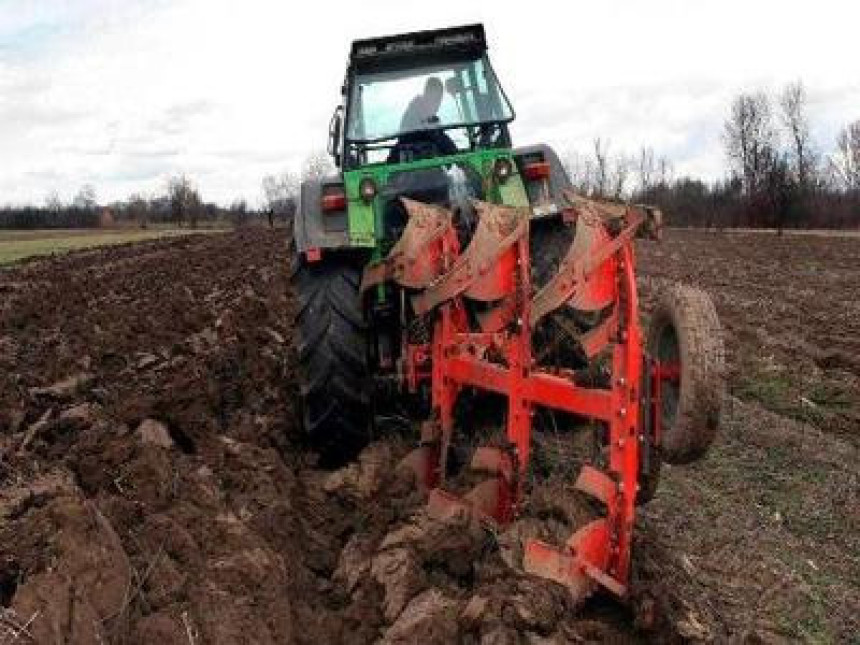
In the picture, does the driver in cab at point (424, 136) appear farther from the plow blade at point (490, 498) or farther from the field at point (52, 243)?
the field at point (52, 243)

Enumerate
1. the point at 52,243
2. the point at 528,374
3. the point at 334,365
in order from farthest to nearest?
the point at 52,243, the point at 334,365, the point at 528,374

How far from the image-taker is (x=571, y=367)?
573cm

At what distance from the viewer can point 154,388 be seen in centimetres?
695

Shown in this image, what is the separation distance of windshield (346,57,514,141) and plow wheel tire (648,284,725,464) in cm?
318

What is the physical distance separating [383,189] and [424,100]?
994 mm

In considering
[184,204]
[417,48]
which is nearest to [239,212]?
[184,204]

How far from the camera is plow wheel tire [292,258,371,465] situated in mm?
5887

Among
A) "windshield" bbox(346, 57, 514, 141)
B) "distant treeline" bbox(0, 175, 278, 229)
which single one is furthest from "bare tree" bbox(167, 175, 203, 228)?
"windshield" bbox(346, 57, 514, 141)

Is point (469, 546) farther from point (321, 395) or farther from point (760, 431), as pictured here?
point (760, 431)

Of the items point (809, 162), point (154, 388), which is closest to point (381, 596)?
point (154, 388)

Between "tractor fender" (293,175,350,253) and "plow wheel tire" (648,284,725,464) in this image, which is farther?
"tractor fender" (293,175,350,253)

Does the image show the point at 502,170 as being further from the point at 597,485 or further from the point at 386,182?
the point at 597,485

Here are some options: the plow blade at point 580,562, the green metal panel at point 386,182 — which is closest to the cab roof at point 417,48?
the green metal panel at point 386,182

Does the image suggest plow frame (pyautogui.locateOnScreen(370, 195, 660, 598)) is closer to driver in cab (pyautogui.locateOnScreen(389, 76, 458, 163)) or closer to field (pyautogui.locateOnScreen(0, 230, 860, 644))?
field (pyautogui.locateOnScreen(0, 230, 860, 644))
